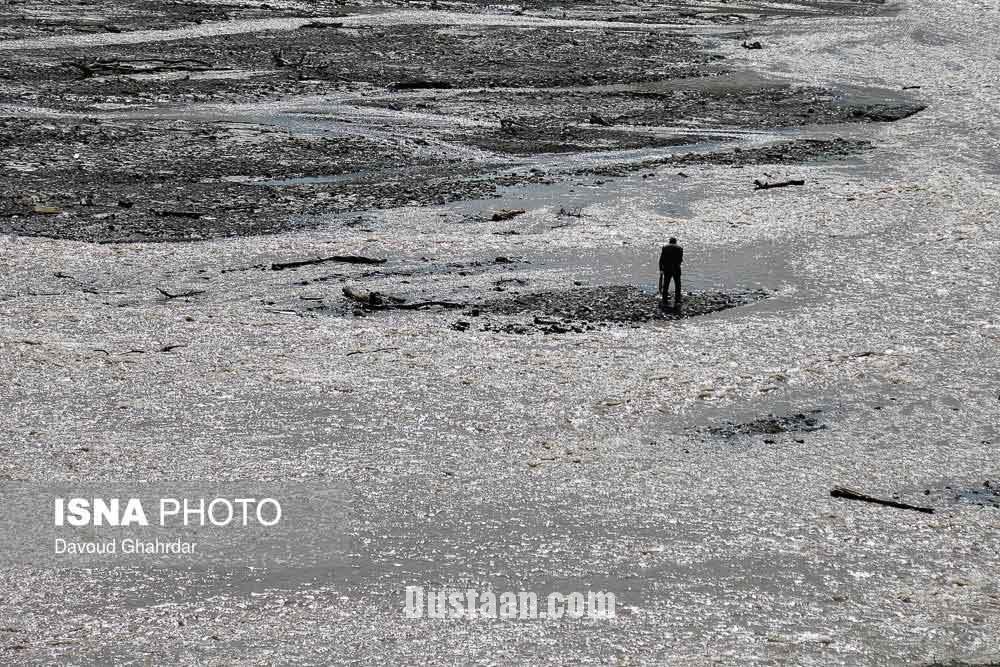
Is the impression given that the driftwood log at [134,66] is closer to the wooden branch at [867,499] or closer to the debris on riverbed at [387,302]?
the debris on riverbed at [387,302]

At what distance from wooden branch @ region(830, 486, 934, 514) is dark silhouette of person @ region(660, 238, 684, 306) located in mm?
5708

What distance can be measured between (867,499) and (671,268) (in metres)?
6.10

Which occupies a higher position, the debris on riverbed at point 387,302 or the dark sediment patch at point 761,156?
the dark sediment patch at point 761,156

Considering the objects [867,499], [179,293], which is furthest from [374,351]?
[867,499]

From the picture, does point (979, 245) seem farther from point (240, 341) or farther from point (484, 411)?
point (240, 341)

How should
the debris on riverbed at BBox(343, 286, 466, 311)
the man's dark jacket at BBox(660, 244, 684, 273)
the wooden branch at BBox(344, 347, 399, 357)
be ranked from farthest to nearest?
the debris on riverbed at BBox(343, 286, 466, 311) < the man's dark jacket at BBox(660, 244, 684, 273) < the wooden branch at BBox(344, 347, 399, 357)

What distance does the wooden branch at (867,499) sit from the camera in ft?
42.0

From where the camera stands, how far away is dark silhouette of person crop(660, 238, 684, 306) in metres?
18.1

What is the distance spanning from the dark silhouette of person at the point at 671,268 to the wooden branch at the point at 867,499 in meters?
5.71

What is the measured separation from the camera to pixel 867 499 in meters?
12.9

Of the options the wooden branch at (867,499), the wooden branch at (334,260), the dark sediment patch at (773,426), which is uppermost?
the wooden branch at (334,260)

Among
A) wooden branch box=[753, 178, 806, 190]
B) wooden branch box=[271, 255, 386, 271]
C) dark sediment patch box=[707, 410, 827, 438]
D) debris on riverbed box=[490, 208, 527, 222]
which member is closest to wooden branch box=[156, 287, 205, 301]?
wooden branch box=[271, 255, 386, 271]

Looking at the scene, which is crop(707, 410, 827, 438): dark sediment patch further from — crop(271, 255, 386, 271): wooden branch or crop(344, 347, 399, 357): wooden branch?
crop(271, 255, 386, 271): wooden branch

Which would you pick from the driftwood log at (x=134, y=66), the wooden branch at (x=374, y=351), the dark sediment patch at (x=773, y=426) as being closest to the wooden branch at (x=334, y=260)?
the wooden branch at (x=374, y=351)
